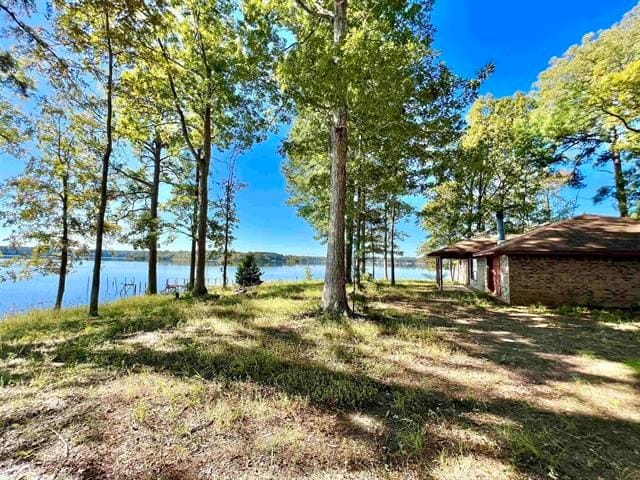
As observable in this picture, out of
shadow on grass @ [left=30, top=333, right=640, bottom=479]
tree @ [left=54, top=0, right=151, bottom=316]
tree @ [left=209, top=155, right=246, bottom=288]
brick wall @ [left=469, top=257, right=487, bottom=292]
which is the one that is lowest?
shadow on grass @ [left=30, top=333, right=640, bottom=479]

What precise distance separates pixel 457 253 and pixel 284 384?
53.7 feet

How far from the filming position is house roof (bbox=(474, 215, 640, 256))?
10.9 meters

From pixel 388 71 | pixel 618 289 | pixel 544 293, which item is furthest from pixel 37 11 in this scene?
pixel 618 289

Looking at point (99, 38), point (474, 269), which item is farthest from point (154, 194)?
point (474, 269)

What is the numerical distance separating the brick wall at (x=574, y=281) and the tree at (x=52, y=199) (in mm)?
19060

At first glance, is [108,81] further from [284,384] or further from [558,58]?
[558,58]

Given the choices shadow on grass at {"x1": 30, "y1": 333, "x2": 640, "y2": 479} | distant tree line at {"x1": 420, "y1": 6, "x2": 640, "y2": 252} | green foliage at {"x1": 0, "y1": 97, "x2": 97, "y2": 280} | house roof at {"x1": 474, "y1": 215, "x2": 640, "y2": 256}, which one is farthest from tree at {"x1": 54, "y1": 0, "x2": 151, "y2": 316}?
house roof at {"x1": 474, "y1": 215, "x2": 640, "y2": 256}

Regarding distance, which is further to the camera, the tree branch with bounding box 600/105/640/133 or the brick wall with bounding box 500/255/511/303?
the brick wall with bounding box 500/255/511/303

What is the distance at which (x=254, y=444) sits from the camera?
2.62 metres

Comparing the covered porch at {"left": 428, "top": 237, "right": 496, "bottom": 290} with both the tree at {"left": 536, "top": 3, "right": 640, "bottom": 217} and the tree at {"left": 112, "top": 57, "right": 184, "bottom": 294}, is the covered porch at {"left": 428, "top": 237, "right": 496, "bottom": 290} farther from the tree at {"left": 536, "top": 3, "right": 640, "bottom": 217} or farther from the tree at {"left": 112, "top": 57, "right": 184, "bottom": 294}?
the tree at {"left": 112, "top": 57, "right": 184, "bottom": 294}

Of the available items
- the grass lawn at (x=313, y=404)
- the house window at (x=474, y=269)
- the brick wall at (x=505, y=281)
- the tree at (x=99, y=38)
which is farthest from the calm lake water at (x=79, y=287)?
the brick wall at (x=505, y=281)

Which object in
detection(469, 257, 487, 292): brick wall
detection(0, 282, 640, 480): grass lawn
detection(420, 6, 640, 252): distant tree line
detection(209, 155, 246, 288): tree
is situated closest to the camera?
detection(0, 282, 640, 480): grass lawn

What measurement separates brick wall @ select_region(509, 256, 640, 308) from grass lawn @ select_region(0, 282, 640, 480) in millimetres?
5691

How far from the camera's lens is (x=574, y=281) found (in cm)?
1141
